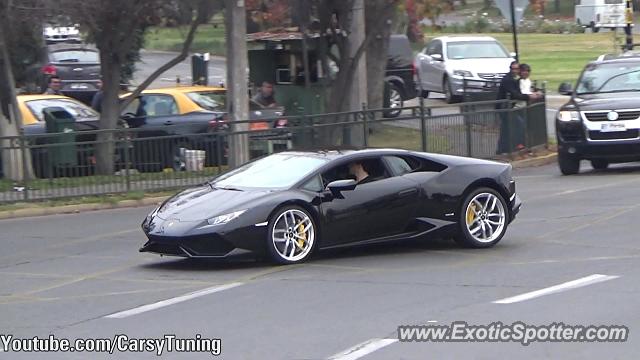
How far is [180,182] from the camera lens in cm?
2106

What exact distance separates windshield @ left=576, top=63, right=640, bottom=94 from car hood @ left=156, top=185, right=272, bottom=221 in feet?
37.4

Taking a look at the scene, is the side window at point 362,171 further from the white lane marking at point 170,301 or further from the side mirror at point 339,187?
the white lane marking at point 170,301

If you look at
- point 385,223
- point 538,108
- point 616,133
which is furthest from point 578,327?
point 538,108

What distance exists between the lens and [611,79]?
22.6 meters

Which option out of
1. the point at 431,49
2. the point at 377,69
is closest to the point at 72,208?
the point at 377,69

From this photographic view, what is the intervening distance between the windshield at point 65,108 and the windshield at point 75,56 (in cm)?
1266

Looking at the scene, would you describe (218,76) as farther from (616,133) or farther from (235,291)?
(235,291)

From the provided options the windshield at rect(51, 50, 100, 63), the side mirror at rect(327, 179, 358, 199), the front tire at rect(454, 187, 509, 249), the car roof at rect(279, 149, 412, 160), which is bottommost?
the front tire at rect(454, 187, 509, 249)

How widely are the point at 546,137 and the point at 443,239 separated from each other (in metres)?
13.3

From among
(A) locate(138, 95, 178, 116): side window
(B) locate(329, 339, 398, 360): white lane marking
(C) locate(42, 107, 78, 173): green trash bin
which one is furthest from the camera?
(A) locate(138, 95, 178, 116): side window

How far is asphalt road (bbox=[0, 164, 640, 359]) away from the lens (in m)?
9.10

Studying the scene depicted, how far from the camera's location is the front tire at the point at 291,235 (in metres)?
12.6

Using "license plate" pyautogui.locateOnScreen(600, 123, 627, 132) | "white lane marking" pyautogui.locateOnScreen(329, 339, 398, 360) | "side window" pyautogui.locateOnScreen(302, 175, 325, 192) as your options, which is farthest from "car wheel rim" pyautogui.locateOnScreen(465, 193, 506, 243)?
"license plate" pyautogui.locateOnScreen(600, 123, 627, 132)

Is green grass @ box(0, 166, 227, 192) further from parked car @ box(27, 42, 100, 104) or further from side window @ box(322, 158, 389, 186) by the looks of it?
parked car @ box(27, 42, 100, 104)
